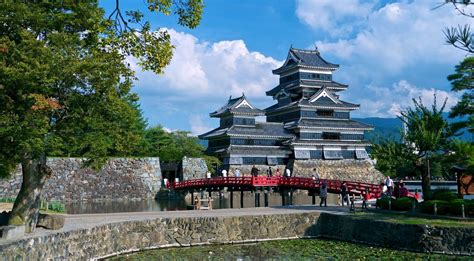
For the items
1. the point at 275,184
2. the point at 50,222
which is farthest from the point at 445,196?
the point at 50,222

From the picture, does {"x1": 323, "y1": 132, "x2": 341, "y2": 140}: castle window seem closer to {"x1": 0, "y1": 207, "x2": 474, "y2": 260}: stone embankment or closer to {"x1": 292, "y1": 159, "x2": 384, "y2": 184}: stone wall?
{"x1": 292, "y1": 159, "x2": 384, "y2": 184}: stone wall

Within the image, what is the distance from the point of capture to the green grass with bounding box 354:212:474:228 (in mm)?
16038

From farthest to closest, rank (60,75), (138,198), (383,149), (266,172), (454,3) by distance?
(266,172), (138,198), (383,149), (60,75), (454,3)

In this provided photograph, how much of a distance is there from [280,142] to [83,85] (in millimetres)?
40882

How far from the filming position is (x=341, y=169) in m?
54.4

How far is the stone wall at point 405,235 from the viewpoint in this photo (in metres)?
15.4

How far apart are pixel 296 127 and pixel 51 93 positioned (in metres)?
40.8

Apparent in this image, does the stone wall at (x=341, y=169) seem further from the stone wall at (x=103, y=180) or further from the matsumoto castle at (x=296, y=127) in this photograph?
the stone wall at (x=103, y=180)

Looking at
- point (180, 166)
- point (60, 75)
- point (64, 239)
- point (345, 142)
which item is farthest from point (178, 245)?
point (345, 142)

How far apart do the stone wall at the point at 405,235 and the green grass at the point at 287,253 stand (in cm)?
39

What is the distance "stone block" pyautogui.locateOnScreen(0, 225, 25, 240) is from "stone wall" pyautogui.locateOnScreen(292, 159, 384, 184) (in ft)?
133

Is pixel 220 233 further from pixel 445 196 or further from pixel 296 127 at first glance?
pixel 296 127

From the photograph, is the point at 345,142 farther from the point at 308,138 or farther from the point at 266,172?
the point at 266,172

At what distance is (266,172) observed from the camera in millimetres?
51906
